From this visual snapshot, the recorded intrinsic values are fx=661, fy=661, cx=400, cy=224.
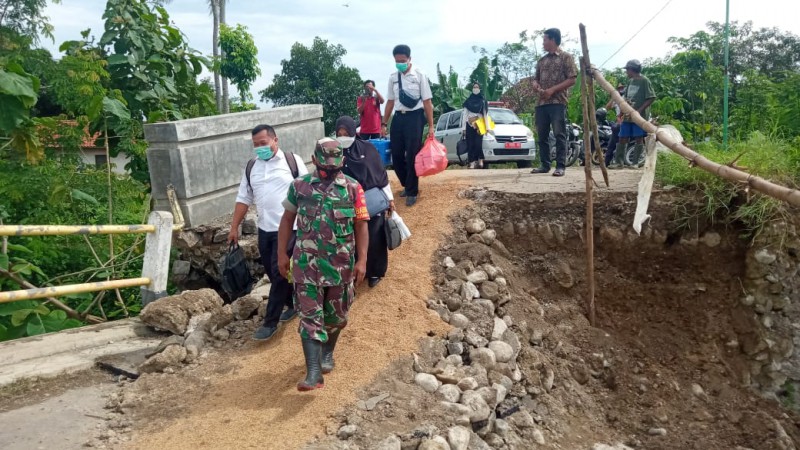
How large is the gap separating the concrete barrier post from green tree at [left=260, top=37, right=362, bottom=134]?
21.3m

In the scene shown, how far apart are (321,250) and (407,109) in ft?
10.3

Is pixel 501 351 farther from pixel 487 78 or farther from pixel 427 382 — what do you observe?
pixel 487 78

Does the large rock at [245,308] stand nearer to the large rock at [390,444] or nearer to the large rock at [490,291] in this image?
the large rock at [490,291]

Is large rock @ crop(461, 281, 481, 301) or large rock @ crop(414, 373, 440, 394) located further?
large rock @ crop(461, 281, 481, 301)

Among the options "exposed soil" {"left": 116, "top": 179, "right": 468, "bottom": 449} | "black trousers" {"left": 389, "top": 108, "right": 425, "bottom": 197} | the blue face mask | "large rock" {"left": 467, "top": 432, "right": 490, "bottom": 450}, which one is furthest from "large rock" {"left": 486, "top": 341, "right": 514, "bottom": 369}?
"black trousers" {"left": 389, "top": 108, "right": 425, "bottom": 197}

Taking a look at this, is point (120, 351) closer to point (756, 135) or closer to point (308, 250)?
point (308, 250)

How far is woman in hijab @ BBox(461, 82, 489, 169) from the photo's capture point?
33.5 feet

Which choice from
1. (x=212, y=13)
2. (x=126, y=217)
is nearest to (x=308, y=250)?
(x=126, y=217)

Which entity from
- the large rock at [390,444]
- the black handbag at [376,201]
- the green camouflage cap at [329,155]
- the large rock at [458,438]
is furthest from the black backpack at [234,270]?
the large rock at [458,438]

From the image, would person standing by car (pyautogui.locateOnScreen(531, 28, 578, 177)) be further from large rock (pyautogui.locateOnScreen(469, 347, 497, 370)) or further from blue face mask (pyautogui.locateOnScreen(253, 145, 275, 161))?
blue face mask (pyautogui.locateOnScreen(253, 145, 275, 161))

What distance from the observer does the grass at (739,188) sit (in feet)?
21.1

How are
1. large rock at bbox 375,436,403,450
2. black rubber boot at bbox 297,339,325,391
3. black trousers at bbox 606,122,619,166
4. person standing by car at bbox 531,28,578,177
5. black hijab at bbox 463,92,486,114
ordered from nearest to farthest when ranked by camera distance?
large rock at bbox 375,436,403,450, black rubber boot at bbox 297,339,325,391, person standing by car at bbox 531,28,578,177, black hijab at bbox 463,92,486,114, black trousers at bbox 606,122,619,166

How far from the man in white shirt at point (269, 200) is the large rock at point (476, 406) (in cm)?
172

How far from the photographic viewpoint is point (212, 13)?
21562 millimetres
